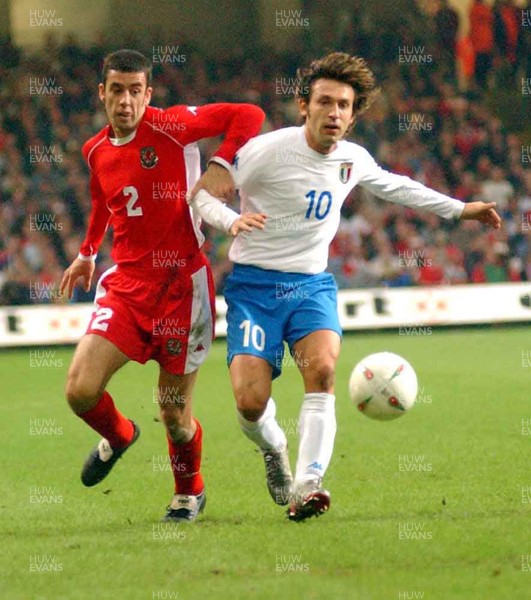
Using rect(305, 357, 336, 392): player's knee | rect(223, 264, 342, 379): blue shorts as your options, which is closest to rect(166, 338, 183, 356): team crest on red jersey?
rect(223, 264, 342, 379): blue shorts

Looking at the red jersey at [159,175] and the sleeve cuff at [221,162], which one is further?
the red jersey at [159,175]

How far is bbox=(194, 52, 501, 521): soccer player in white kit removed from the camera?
6.04 m

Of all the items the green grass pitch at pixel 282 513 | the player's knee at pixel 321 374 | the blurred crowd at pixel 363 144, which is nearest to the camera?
the green grass pitch at pixel 282 513

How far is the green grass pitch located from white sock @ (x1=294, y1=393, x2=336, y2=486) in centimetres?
31

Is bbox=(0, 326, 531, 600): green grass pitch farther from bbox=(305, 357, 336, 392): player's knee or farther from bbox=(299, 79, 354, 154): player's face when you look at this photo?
bbox=(299, 79, 354, 154): player's face

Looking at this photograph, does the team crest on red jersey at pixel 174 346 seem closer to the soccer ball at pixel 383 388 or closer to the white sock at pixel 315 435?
the white sock at pixel 315 435

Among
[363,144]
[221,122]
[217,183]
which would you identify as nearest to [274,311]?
[217,183]

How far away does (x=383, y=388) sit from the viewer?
6434 mm

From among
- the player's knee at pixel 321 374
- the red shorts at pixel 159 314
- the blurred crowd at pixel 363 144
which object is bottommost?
the blurred crowd at pixel 363 144

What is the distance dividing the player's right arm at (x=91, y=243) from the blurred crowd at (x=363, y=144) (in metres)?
9.87

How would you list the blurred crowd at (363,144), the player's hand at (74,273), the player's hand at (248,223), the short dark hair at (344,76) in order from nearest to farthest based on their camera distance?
the player's hand at (248,223)
the short dark hair at (344,76)
the player's hand at (74,273)
the blurred crowd at (363,144)

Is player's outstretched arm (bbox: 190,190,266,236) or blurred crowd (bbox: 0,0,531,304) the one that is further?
blurred crowd (bbox: 0,0,531,304)

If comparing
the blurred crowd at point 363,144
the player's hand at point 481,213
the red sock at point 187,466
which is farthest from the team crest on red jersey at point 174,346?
the blurred crowd at point 363,144

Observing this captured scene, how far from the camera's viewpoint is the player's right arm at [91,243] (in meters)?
6.74
